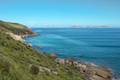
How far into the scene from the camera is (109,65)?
54594 mm

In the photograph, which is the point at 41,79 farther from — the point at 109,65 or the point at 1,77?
the point at 109,65

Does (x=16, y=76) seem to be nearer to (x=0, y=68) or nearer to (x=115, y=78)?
(x=0, y=68)

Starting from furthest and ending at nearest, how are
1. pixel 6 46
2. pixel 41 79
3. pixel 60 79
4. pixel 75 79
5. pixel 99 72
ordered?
pixel 99 72, pixel 6 46, pixel 75 79, pixel 60 79, pixel 41 79

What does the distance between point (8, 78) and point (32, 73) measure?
8151 mm

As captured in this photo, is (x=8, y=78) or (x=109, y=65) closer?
(x=8, y=78)

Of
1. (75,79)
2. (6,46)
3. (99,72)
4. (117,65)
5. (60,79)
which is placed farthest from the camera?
(117,65)

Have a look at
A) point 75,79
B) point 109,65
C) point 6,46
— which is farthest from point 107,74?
point 6,46

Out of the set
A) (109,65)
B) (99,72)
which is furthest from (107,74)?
(109,65)

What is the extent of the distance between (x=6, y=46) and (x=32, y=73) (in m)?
11.3

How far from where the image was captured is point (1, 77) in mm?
13062

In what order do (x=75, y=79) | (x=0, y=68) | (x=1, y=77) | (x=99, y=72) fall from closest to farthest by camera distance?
(x=1, y=77) → (x=0, y=68) → (x=75, y=79) → (x=99, y=72)

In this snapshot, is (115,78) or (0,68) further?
(115,78)

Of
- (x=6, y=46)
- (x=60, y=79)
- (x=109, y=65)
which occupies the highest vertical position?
(x=6, y=46)

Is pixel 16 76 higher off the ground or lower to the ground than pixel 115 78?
higher
